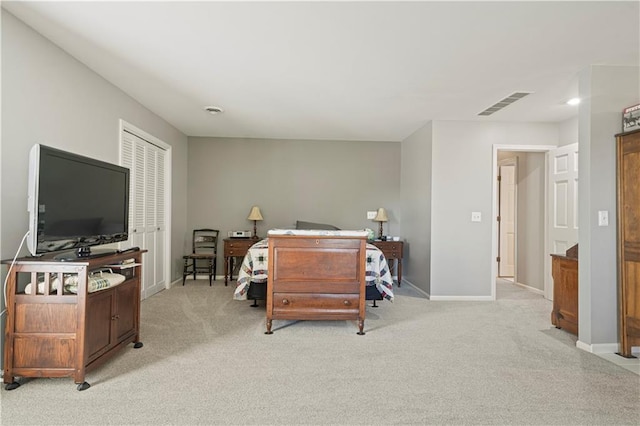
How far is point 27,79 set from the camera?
2.54m

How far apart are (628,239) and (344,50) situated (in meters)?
2.65

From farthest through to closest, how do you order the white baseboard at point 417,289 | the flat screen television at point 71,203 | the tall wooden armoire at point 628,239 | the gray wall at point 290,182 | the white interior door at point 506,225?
1. the white interior door at point 506,225
2. the gray wall at point 290,182
3. the white baseboard at point 417,289
4. the tall wooden armoire at point 628,239
5. the flat screen television at point 71,203

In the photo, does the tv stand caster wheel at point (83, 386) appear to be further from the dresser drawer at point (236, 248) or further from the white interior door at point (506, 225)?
the white interior door at point (506, 225)

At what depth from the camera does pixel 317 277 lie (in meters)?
3.40

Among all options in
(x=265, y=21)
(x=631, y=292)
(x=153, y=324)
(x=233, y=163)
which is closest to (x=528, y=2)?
(x=265, y=21)

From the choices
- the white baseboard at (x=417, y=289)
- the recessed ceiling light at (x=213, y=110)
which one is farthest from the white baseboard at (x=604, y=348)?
the recessed ceiling light at (x=213, y=110)

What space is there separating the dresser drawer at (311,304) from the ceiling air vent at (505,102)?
271 centimetres

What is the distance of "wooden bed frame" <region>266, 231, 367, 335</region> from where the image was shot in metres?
3.39

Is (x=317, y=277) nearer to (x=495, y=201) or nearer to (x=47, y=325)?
(x=47, y=325)

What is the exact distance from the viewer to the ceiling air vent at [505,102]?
152 inches

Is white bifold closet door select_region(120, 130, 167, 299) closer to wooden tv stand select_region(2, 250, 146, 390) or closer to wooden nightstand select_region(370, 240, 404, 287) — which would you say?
wooden tv stand select_region(2, 250, 146, 390)

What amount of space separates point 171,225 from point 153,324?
217 cm

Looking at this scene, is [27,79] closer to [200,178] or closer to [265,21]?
[265,21]

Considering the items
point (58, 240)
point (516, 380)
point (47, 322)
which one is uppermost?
point (58, 240)
